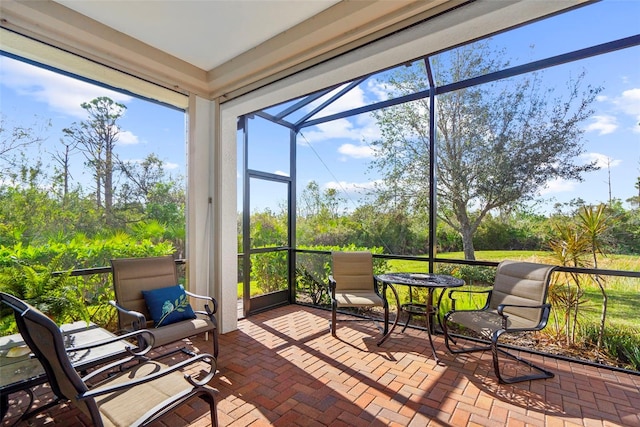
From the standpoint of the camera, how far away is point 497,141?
3523 millimetres

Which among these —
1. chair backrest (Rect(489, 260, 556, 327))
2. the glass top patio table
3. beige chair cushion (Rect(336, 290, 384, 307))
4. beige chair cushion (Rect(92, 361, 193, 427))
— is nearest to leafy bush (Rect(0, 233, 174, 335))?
the glass top patio table

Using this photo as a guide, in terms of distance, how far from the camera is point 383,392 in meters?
2.40

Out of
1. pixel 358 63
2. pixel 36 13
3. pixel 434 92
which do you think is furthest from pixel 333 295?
pixel 36 13

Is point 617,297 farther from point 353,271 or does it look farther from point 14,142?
point 14,142

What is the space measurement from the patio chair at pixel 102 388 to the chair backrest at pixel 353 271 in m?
2.41

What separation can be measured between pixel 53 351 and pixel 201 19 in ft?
8.63

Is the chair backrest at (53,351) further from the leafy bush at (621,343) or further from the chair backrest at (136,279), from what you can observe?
the leafy bush at (621,343)

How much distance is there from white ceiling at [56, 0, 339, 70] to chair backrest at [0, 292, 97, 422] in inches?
93.0

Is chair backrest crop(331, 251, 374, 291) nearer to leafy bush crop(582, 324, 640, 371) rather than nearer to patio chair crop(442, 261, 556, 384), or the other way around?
patio chair crop(442, 261, 556, 384)

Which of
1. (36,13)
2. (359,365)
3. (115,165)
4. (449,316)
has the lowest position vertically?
(359,365)

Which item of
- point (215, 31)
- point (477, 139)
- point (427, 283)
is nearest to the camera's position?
point (215, 31)

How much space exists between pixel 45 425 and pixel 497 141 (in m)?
4.80

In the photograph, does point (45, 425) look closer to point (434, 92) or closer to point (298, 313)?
point (298, 313)

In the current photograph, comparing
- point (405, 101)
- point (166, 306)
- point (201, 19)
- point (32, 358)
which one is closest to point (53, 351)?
Result: point (32, 358)
